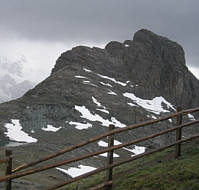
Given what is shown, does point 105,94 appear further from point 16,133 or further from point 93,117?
point 16,133

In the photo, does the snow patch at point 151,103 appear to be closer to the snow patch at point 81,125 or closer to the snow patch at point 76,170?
the snow patch at point 81,125

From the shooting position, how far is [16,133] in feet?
179

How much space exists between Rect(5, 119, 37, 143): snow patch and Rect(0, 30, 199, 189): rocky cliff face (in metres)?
0.77

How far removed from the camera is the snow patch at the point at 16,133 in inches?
2035

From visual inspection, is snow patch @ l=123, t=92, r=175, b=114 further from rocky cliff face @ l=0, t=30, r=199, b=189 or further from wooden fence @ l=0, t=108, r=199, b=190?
wooden fence @ l=0, t=108, r=199, b=190

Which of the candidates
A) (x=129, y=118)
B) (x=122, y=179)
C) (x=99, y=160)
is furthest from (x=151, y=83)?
(x=122, y=179)

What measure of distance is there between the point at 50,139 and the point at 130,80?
63.2 m

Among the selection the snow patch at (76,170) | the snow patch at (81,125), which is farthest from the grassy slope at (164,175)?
the snow patch at (81,125)

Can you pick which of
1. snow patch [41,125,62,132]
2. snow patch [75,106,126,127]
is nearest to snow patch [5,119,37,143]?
snow patch [41,125,62,132]

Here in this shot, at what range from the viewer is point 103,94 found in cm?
8400

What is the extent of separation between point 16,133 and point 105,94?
33961 mm

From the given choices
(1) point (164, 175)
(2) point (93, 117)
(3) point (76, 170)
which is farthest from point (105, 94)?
(1) point (164, 175)

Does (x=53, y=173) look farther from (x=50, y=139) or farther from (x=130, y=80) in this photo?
(x=130, y=80)

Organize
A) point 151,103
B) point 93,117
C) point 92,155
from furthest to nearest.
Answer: point 151,103 < point 93,117 < point 92,155
